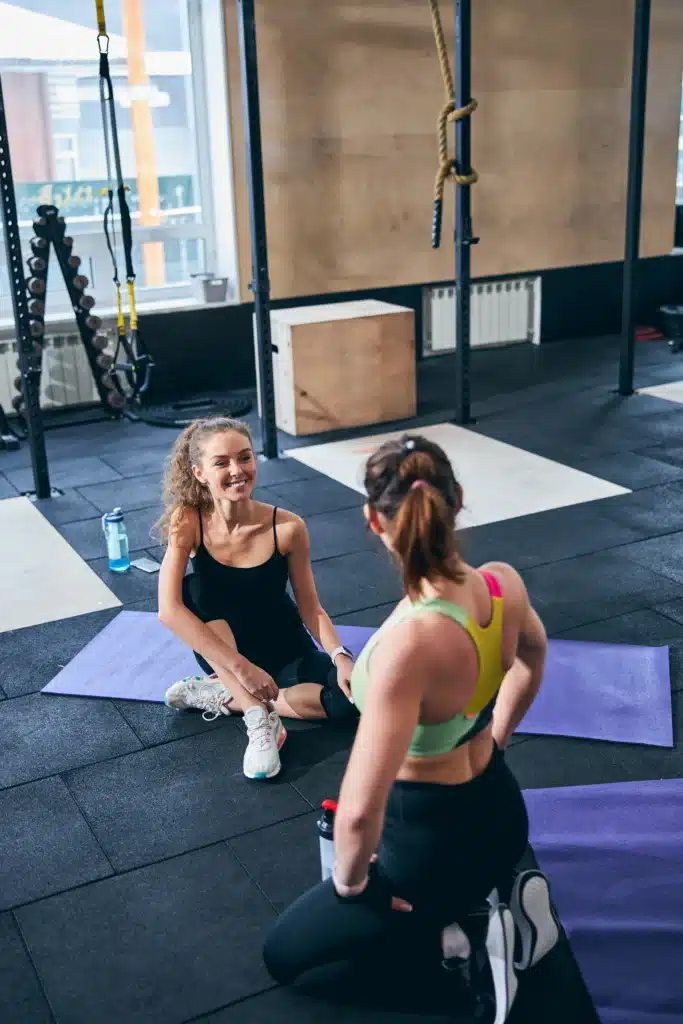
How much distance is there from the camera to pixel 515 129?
23.5ft

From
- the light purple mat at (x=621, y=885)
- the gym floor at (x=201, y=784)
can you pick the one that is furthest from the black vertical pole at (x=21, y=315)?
the light purple mat at (x=621, y=885)

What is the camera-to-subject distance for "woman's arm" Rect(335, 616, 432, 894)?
1.47 metres

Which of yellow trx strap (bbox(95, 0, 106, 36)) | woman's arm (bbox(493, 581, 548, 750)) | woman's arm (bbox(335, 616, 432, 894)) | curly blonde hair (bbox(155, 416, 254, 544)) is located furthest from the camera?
yellow trx strap (bbox(95, 0, 106, 36))

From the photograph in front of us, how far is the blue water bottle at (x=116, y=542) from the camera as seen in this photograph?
3920mm

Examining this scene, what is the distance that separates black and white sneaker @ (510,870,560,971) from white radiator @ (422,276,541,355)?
577 centimetres

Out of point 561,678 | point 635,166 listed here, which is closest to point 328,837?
point 561,678

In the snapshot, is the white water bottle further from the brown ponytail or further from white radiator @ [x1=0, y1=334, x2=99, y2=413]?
white radiator @ [x1=0, y1=334, x2=99, y2=413]

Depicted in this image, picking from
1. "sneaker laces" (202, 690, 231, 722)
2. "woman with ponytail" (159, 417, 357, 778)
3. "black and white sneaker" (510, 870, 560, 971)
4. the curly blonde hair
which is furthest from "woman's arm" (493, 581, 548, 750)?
"sneaker laces" (202, 690, 231, 722)

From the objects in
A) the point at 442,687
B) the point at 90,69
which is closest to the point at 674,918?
the point at 442,687

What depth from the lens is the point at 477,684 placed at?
1.58 m

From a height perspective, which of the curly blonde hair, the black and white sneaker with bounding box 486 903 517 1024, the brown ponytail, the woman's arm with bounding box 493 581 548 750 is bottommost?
the black and white sneaker with bounding box 486 903 517 1024

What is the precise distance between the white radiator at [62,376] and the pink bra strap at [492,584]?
495cm

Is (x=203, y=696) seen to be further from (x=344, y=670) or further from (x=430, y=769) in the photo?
(x=430, y=769)

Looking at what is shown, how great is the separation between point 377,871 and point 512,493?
3.08 meters
